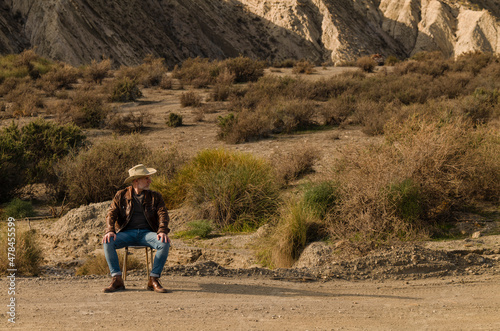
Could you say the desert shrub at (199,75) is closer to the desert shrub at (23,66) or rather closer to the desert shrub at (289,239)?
the desert shrub at (23,66)

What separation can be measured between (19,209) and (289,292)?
757 cm

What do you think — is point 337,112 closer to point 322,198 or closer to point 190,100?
point 190,100

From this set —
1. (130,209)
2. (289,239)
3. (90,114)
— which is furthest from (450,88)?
(130,209)

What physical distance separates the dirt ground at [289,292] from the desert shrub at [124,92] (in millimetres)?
14667

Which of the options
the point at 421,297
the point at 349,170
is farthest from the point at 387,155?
the point at 421,297

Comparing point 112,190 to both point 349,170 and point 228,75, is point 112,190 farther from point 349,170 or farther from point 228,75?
point 228,75

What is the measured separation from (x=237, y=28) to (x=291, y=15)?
5.32m

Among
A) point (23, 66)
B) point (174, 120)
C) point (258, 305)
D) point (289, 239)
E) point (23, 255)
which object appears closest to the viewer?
point (258, 305)

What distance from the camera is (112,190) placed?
476 inches

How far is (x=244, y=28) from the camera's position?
169 feet

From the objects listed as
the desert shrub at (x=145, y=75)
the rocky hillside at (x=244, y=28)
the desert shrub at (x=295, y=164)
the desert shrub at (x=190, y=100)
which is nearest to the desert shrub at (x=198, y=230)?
the desert shrub at (x=295, y=164)

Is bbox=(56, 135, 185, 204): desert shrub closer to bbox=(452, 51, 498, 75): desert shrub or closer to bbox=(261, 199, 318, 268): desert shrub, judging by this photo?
bbox=(261, 199, 318, 268): desert shrub

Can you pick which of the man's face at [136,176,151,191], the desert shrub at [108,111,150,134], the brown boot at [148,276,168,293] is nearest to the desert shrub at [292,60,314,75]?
the desert shrub at [108,111,150,134]

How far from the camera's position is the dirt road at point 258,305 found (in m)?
4.95
